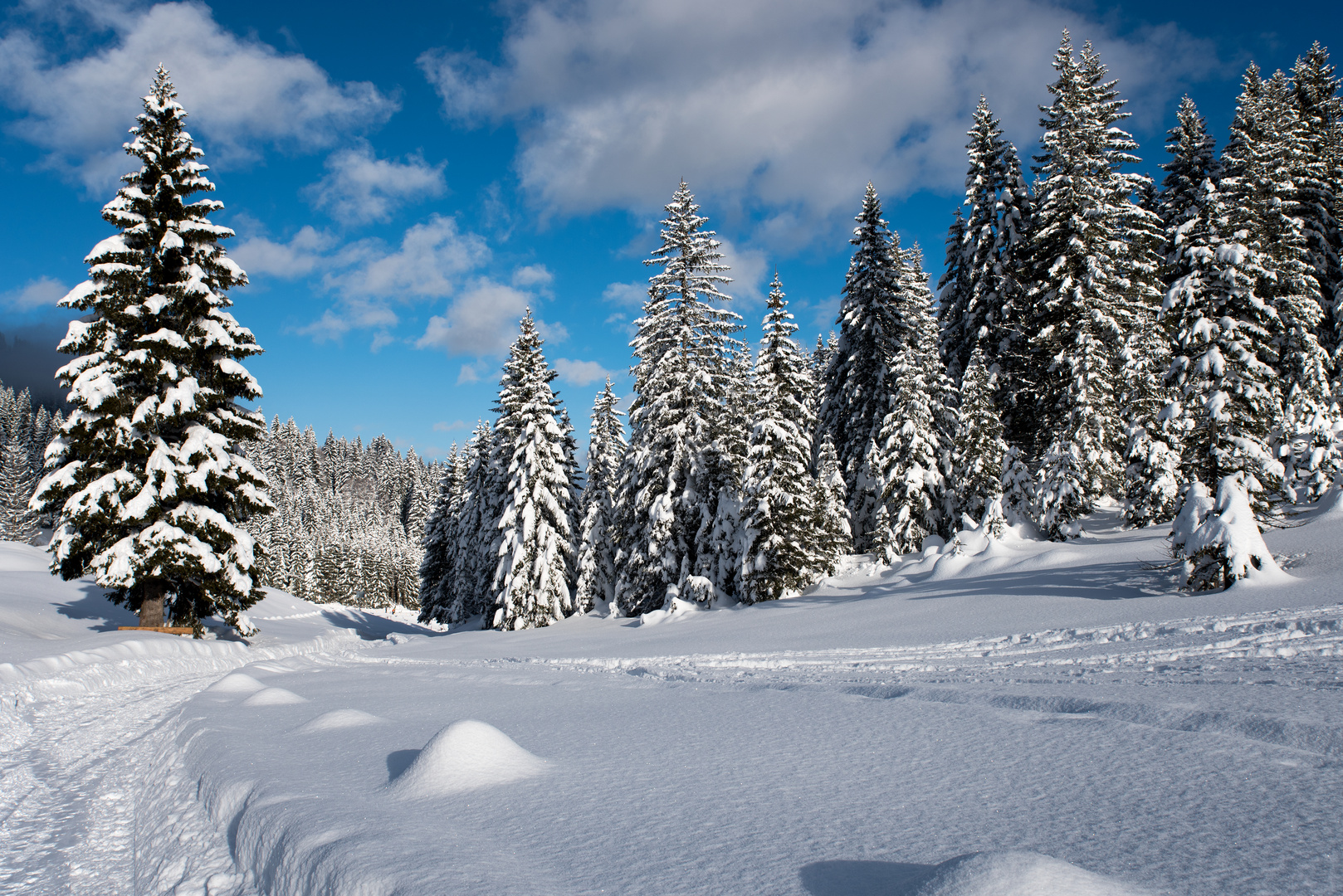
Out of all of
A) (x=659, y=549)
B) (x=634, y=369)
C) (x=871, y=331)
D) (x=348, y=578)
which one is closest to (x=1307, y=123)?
(x=871, y=331)

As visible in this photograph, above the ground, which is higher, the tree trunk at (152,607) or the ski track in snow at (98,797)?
the tree trunk at (152,607)

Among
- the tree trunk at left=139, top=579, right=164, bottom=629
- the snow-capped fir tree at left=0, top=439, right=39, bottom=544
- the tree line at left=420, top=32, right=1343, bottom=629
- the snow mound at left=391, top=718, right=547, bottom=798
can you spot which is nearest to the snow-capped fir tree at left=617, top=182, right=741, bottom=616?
the tree line at left=420, top=32, right=1343, bottom=629

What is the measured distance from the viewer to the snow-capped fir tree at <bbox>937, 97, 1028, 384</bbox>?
26.0 m

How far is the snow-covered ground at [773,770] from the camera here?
257 cm

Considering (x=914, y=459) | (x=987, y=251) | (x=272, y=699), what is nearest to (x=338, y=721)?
(x=272, y=699)

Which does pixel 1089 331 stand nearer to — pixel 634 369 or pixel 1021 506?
pixel 1021 506

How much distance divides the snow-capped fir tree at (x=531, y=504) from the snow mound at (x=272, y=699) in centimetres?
1714

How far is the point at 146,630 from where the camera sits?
15969 mm

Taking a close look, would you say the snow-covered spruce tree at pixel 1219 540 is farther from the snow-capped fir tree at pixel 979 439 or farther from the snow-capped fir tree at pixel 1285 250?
the snow-capped fir tree at pixel 979 439

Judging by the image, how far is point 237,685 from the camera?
9891 millimetres

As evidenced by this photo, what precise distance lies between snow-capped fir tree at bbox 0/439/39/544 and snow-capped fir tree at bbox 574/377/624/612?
6360 centimetres

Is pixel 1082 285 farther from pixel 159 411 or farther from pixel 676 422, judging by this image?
pixel 159 411

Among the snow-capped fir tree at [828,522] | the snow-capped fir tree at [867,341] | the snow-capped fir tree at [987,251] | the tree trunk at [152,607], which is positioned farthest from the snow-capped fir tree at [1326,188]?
the tree trunk at [152,607]

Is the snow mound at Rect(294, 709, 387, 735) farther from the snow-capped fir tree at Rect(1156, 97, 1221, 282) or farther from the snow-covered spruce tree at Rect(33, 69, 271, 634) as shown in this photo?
the snow-capped fir tree at Rect(1156, 97, 1221, 282)
